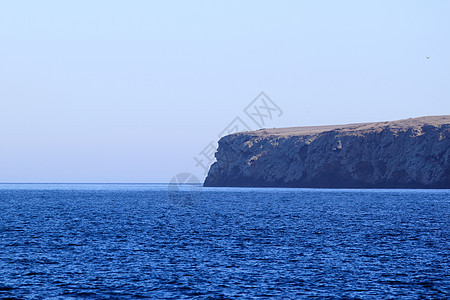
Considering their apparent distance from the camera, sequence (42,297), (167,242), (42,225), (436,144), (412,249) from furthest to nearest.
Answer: (436,144), (42,225), (167,242), (412,249), (42,297)

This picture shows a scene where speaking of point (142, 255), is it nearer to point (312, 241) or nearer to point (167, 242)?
point (167, 242)

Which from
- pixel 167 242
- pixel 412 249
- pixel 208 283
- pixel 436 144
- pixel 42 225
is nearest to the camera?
pixel 208 283

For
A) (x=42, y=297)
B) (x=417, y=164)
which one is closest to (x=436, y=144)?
(x=417, y=164)

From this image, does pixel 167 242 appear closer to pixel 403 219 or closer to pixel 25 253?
pixel 25 253

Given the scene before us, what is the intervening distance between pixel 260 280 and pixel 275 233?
2602 cm

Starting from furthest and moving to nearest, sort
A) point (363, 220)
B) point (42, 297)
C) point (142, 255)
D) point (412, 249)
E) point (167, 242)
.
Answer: point (363, 220), point (167, 242), point (412, 249), point (142, 255), point (42, 297)

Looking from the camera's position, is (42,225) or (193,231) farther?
(42,225)

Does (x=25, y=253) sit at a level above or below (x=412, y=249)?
above

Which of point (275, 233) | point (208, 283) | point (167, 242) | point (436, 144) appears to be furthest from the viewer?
point (436, 144)

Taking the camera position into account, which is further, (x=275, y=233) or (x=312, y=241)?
(x=275, y=233)

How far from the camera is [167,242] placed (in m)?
52.7

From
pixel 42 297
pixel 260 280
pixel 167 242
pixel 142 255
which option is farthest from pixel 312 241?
pixel 42 297

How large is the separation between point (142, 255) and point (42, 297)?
48.2 ft

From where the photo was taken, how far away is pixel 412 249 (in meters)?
47.4
